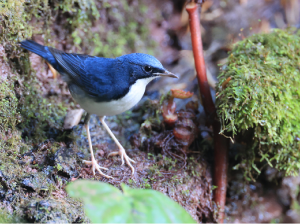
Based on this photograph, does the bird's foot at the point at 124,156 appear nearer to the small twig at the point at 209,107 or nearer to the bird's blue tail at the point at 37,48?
the small twig at the point at 209,107

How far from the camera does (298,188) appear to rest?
473 cm

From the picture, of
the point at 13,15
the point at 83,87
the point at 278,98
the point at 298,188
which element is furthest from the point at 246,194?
the point at 13,15

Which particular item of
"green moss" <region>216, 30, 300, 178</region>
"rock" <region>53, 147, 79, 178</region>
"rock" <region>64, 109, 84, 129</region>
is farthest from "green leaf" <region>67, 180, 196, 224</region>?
"rock" <region>64, 109, 84, 129</region>

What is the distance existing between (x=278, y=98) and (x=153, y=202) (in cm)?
254

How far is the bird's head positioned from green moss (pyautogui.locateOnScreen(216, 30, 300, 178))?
87cm

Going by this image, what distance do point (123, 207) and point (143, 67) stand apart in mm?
1989

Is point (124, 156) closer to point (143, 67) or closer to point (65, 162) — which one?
point (65, 162)

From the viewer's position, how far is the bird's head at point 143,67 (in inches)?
127

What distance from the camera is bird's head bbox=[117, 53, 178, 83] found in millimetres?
3238

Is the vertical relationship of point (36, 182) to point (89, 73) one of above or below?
below

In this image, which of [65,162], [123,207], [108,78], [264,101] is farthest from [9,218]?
[264,101]

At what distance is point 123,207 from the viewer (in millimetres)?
1636

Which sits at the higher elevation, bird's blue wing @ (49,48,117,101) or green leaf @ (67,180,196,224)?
bird's blue wing @ (49,48,117,101)

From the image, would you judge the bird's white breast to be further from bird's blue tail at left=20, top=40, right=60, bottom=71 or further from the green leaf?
the green leaf
